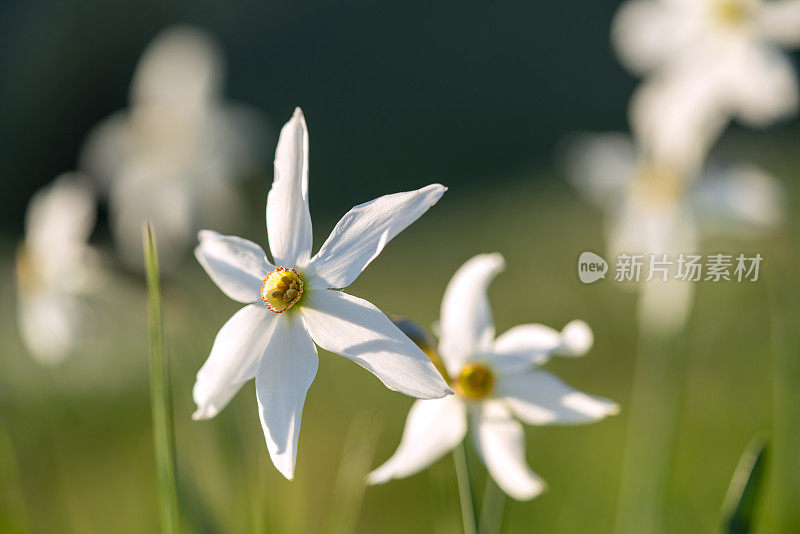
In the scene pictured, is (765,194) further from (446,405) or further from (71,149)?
(71,149)

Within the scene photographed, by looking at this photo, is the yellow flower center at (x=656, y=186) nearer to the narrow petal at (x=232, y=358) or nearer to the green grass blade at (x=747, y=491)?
the green grass blade at (x=747, y=491)

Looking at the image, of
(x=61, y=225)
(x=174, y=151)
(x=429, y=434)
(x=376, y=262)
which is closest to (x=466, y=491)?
(x=429, y=434)

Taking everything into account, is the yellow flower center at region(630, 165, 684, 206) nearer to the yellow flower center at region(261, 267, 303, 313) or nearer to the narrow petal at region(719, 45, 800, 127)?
the narrow petal at region(719, 45, 800, 127)

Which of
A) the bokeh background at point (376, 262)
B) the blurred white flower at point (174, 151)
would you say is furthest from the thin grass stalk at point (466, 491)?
the blurred white flower at point (174, 151)

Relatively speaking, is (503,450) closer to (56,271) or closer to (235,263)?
(235,263)

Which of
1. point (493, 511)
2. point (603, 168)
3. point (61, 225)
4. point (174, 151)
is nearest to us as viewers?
point (493, 511)
